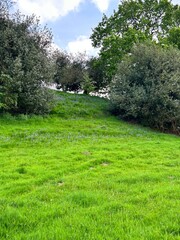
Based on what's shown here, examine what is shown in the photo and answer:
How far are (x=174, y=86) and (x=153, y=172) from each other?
644 inches

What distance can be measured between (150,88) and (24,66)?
1172cm

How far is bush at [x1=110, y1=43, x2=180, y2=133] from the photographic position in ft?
80.0

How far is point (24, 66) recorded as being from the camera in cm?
2261

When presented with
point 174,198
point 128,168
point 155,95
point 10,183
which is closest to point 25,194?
point 10,183

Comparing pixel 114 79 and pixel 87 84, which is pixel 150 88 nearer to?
pixel 114 79

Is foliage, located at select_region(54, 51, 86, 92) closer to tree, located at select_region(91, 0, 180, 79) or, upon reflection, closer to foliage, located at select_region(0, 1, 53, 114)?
tree, located at select_region(91, 0, 180, 79)

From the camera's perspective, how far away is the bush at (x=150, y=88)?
2438 cm

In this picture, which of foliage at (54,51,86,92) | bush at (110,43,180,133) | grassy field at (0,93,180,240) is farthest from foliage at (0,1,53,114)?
foliage at (54,51,86,92)

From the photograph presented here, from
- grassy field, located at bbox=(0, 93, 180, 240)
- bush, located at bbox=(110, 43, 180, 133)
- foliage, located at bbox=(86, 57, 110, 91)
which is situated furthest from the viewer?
foliage, located at bbox=(86, 57, 110, 91)

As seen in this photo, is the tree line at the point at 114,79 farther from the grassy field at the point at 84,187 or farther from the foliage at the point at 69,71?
the foliage at the point at 69,71

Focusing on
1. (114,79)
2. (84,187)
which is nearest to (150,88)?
(114,79)

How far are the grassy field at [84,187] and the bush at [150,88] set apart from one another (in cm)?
775

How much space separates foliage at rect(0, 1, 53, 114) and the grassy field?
4.09 metres

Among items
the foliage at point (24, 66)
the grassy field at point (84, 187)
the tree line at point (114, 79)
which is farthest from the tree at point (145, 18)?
the grassy field at point (84, 187)
